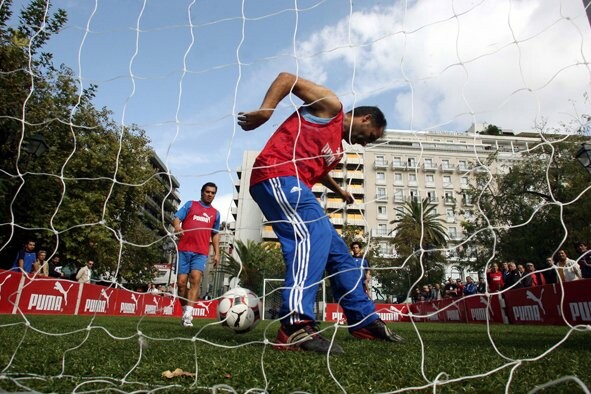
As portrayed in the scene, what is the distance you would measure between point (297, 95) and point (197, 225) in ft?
9.29

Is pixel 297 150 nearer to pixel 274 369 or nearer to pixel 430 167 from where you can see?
pixel 274 369

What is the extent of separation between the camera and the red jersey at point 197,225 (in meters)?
5.12

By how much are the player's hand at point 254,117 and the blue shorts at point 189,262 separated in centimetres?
310

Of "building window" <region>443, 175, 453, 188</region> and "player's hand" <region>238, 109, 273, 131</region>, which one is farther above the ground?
"building window" <region>443, 175, 453, 188</region>

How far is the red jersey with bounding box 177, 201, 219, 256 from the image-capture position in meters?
5.12

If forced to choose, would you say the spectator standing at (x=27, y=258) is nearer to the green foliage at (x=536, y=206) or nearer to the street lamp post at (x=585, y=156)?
the street lamp post at (x=585, y=156)

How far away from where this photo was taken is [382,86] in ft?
10.5

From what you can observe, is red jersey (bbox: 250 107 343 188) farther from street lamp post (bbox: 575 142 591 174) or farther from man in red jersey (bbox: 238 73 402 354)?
street lamp post (bbox: 575 142 591 174)

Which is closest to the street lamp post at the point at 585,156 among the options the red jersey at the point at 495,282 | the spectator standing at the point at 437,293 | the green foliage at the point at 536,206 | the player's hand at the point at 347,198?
the player's hand at the point at 347,198

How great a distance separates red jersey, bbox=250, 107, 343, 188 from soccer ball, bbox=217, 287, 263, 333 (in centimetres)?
108

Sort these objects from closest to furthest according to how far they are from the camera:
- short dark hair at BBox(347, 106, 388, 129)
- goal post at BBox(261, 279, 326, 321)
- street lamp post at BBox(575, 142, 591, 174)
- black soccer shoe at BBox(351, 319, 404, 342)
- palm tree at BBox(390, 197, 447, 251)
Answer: short dark hair at BBox(347, 106, 388, 129) → black soccer shoe at BBox(351, 319, 404, 342) → goal post at BBox(261, 279, 326, 321) → street lamp post at BBox(575, 142, 591, 174) → palm tree at BBox(390, 197, 447, 251)

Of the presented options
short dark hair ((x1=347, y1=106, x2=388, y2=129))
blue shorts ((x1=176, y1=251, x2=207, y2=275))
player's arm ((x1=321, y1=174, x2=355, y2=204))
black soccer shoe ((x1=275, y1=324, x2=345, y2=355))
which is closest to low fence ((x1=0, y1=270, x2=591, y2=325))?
blue shorts ((x1=176, y1=251, x2=207, y2=275))

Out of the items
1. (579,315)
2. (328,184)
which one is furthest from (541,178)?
(328,184)

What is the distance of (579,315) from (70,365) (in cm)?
766
